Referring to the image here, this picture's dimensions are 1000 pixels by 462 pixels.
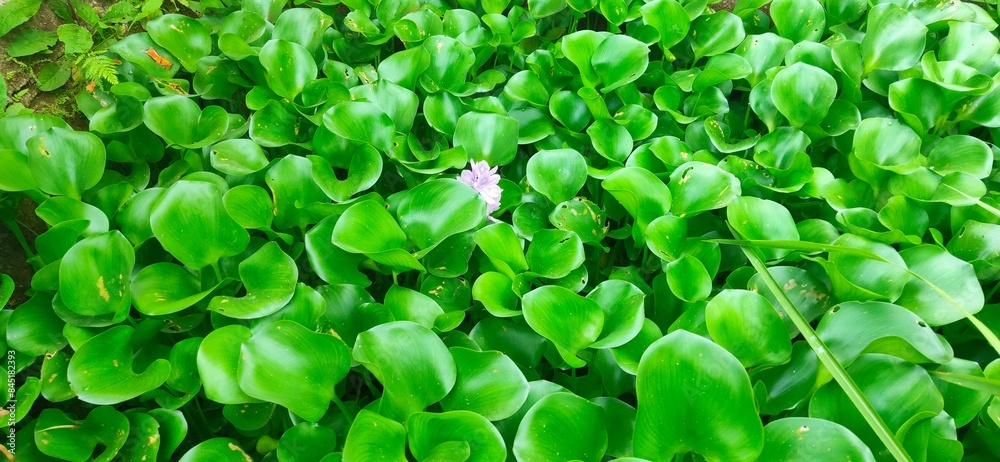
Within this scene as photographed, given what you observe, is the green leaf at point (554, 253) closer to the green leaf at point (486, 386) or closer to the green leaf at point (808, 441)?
the green leaf at point (486, 386)

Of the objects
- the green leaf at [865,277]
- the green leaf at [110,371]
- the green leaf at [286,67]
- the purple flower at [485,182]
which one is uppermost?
the green leaf at [286,67]

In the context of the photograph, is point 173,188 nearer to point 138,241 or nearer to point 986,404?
point 138,241

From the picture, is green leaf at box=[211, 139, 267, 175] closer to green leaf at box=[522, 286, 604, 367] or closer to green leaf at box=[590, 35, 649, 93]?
green leaf at box=[522, 286, 604, 367]

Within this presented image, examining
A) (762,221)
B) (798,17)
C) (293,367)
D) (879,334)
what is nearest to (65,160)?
(293,367)

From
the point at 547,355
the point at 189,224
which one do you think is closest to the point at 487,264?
the point at 547,355

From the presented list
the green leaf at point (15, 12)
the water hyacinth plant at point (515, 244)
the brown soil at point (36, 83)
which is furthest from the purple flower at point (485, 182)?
the green leaf at point (15, 12)

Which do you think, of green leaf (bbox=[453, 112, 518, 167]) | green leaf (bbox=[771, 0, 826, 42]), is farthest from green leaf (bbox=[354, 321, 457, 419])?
green leaf (bbox=[771, 0, 826, 42])

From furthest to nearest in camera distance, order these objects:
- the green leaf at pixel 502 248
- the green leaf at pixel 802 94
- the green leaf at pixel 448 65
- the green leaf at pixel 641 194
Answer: the green leaf at pixel 448 65 < the green leaf at pixel 802 94 < the green leaf at pixel 641 194 < the green leaf at pixel 502 248

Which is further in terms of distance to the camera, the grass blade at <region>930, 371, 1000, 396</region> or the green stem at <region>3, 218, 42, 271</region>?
the green stem at <region>3, 218, 42, 271</region>
